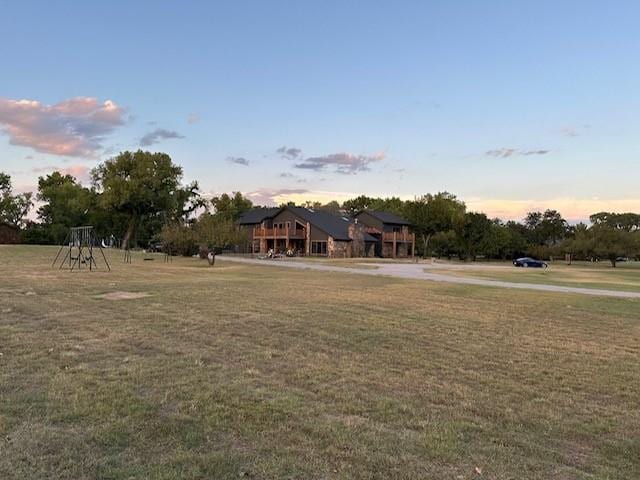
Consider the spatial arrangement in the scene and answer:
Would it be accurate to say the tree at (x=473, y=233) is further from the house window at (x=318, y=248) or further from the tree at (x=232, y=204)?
the tree at (x=232, y=204)

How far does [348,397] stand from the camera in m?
5.52

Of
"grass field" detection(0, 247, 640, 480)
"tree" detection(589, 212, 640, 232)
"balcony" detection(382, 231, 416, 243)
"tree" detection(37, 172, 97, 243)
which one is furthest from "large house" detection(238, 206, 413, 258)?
"tree" detection(589, 212, 640, 232)

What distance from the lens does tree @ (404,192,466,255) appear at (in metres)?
70.4

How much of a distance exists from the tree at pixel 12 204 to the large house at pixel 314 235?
28251 mm

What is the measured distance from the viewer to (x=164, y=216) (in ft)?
183

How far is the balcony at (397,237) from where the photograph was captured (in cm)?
6488

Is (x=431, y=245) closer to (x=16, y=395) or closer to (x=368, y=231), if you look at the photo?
(x=368, y=231)

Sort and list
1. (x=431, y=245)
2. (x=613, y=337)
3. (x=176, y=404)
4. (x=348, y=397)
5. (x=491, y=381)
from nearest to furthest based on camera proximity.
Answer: (x=176, y=404) < (x=348, y=397) < (x=491, y=381) < (x=613, y=337) < (x=431, y=245)

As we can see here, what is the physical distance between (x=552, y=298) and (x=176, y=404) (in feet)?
48.1

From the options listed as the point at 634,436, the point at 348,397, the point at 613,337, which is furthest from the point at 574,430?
the point at 613,337

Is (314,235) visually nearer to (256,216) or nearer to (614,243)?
(256,216)

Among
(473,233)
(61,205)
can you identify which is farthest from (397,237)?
(61,205)

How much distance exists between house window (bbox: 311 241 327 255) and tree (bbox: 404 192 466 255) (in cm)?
1806

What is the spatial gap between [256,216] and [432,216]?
23.5 metres
